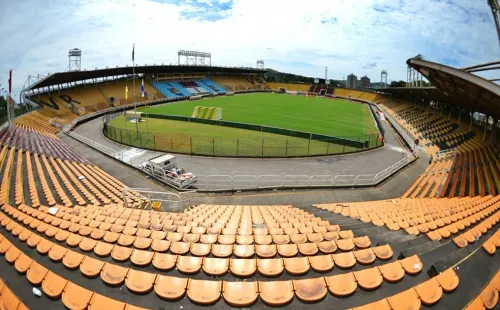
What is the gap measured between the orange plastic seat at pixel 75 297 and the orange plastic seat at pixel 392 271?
476cm

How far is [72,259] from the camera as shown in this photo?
5512 mm

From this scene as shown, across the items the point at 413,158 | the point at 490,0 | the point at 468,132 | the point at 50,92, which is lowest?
the point at 413,158

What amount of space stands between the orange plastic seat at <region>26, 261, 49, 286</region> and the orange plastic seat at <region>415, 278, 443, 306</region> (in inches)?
243

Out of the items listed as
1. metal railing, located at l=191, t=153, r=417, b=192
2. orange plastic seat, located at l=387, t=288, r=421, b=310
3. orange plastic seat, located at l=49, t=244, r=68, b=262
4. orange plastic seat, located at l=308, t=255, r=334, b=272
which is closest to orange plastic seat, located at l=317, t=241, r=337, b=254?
orange plastic seat, located at l=308, t=255, r=334, b=272

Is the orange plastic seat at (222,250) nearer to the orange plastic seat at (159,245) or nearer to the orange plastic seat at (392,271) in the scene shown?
the orange plastic seat at (159,245)

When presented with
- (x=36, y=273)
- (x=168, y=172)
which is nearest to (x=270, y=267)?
(x=36, y=273)

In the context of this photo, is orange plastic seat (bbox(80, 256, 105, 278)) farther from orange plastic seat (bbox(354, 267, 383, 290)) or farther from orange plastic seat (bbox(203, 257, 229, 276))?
orange plastic seat (bbox(354, 267, 383, 290))

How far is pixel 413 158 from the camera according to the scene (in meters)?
25.6

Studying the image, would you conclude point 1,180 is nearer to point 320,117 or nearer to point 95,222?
point 95,222

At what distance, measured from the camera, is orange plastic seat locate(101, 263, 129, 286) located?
483cm

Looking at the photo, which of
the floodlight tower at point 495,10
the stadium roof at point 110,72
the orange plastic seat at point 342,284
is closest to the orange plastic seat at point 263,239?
the orange plastic seat at point 342,284

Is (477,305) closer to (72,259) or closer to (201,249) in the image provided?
(201,249)

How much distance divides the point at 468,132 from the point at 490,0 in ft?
66.9

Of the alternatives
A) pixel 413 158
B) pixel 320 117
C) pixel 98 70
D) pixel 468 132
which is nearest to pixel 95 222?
pixel 413 158
